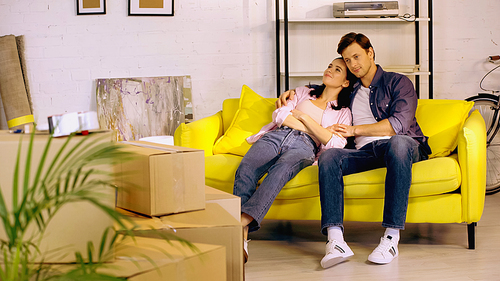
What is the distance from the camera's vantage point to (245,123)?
8.61ft

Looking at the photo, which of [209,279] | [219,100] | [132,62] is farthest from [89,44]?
[209,279]

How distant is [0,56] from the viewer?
10.5ft

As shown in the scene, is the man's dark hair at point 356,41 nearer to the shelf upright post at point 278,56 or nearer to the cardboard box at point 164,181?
the shelf upright post at point 278,56

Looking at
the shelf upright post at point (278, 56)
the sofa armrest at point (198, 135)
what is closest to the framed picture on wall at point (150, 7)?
the shelf upright post at point (278, 56)

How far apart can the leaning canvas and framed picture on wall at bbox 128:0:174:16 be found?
0.51 metres

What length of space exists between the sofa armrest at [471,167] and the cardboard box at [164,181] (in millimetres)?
1361

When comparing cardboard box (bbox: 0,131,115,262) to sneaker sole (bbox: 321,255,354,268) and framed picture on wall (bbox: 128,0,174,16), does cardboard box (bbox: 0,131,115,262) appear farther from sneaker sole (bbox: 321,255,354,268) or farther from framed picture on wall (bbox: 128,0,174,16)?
framed picture on wall (bbox: 128,0,174,16)

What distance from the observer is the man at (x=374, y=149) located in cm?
191

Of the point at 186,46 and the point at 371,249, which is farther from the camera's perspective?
the point at 186,46

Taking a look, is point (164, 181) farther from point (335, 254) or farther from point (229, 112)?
point (229, 112)

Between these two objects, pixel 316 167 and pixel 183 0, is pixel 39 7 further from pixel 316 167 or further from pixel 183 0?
pixel 316 167

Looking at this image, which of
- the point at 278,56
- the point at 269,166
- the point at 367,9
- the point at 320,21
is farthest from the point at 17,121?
the point at 367,9

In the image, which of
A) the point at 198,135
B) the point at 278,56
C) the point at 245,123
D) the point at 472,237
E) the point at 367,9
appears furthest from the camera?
the point at 278,56

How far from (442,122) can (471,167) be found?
42 centimetres
